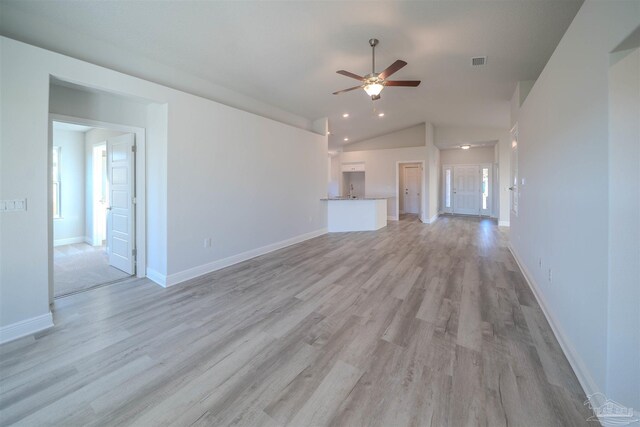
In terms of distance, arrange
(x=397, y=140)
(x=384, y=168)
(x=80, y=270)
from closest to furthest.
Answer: (x=80, y=270) < (x=397, y=140) < (x=384, y=168)

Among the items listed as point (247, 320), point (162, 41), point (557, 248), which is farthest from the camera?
point (162, 41)

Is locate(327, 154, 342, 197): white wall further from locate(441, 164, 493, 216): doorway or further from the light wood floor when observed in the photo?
the light wood floor

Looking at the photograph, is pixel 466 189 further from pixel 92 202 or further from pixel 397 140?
pixel 92 202

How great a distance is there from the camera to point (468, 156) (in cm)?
1019

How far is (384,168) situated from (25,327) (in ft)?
29.8

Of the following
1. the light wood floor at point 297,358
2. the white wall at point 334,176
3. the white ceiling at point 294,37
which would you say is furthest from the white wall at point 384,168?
the light wood floor at point 297,358

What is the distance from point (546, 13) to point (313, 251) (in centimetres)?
449

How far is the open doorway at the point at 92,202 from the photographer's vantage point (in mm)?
3721

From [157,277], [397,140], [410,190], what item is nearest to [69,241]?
[157,277]

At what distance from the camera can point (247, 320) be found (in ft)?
8.13

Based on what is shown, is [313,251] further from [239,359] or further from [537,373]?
[537,373]

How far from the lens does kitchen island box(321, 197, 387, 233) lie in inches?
280

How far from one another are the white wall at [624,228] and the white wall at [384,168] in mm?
Result: 7616

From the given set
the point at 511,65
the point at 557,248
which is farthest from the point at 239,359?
the point at 511,65
